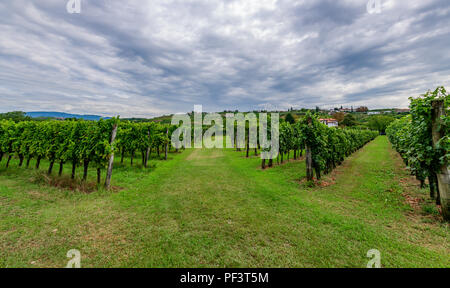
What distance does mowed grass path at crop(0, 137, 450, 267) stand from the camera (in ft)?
12.2

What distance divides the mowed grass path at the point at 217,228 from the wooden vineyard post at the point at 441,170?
22.8 inches

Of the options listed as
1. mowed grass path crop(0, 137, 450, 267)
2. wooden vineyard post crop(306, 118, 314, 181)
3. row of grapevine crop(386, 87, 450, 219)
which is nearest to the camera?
mowed grass path crop(0, 137, 450, 267)

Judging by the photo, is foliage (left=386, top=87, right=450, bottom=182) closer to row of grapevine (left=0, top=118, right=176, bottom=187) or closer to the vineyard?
the vineyard

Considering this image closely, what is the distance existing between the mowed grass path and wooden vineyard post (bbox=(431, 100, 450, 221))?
1.90 feet

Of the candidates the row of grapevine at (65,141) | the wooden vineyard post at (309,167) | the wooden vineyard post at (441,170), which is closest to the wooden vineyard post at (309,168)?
the wooden vineyard post at (309,167)

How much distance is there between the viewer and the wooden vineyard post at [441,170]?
5.11m

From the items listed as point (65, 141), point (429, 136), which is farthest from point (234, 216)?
point (65, 141)

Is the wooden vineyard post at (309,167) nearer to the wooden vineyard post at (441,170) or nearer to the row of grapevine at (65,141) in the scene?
the wooden vineyard post at (441,170)

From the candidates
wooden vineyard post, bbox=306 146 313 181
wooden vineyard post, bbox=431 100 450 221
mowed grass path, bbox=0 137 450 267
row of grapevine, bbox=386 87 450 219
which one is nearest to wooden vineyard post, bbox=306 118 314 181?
wooden vineyard post, bbox=306 146 313 181

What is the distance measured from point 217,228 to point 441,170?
24.0ft

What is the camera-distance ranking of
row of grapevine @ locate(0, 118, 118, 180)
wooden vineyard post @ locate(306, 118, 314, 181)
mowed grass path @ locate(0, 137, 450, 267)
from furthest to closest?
wooden vineyard post @ locate(306, 118, 314, 181) < row of grapevine @ locate(0, 118, 118, 180) < mowed grass path @ locate(0, 137, 450, 267)
